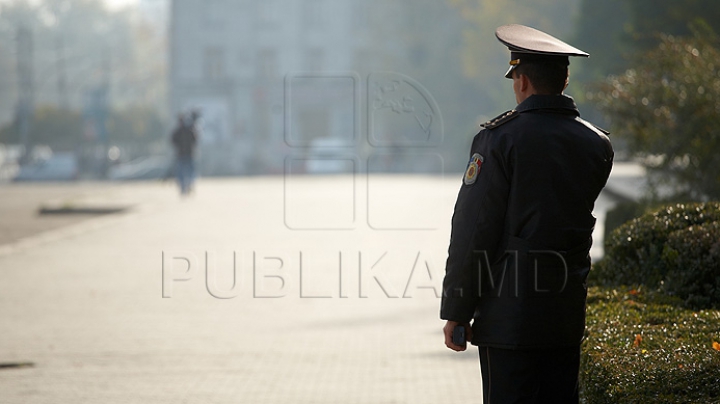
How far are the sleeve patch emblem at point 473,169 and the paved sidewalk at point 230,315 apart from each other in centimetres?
304

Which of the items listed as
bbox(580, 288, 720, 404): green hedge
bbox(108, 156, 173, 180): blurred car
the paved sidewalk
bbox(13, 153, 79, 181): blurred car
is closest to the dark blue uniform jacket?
bbox(580, 288, 720, 404): green hedge

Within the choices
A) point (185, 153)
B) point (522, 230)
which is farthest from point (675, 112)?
point (185, 153)

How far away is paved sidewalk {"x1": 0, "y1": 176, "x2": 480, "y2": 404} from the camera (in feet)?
23.9

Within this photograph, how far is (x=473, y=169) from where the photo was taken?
4.00 m

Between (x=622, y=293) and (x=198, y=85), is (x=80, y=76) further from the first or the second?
(x=622, y=293)

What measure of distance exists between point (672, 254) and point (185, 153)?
2426 cm

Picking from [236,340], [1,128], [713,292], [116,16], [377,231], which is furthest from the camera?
[116,16]

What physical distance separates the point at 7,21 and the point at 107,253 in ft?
333

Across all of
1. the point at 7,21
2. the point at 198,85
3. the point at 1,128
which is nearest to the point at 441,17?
the point at 198,85

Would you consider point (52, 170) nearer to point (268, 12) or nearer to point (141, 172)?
point (141, 172)

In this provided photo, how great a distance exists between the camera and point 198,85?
75.2 m

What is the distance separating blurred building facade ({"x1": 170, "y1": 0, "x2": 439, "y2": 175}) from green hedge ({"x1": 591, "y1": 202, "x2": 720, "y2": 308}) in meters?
63.6

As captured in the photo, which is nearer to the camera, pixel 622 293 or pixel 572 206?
pixel 572 206

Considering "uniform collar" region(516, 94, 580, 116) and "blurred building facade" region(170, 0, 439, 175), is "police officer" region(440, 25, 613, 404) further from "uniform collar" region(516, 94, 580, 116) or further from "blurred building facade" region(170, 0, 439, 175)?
"blurred building facade" region(170, 0, 439, 175)
